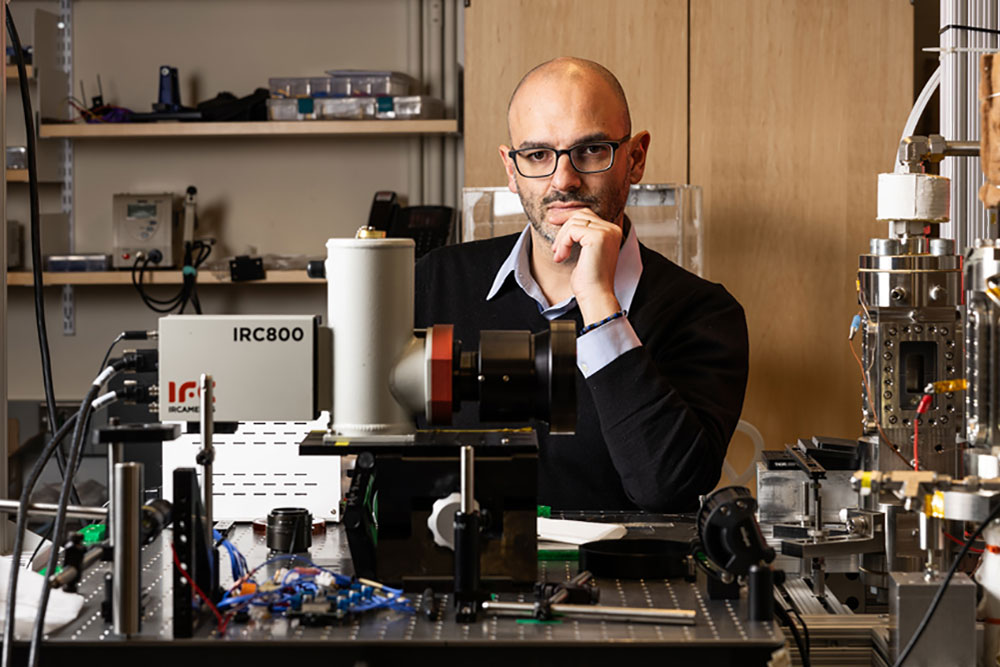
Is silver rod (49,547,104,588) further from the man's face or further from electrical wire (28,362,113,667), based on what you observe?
the man's face

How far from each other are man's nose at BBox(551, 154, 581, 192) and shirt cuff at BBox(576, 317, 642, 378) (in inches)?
14.1

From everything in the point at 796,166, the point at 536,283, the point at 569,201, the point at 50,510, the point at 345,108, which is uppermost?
the point at 345,108

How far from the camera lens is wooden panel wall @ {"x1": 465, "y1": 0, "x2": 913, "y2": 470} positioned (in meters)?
2.59

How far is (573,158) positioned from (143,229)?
1.75 metres

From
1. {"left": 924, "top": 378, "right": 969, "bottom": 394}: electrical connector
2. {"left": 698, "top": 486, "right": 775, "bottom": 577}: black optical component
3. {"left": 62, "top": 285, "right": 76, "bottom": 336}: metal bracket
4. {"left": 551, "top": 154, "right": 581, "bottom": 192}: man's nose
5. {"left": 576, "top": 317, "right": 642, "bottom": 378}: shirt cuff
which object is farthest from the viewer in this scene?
{"left": 62, "top": 285, "right": 76, "bottom": 336}: metal bracket

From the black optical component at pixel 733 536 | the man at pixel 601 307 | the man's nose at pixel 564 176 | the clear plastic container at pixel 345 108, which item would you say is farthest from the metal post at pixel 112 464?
the clear plastic container at pixel 345 108

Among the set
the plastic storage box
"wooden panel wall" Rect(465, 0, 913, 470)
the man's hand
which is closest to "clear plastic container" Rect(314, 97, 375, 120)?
"wooden panel wall" Rect(465, 0, 913, 470)

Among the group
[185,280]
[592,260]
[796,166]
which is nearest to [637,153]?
[592,260]

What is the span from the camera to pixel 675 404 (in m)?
1.48

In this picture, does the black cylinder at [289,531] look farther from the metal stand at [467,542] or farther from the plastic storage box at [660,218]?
the plastic storage box at [660,218]

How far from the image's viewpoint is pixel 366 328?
1.02m

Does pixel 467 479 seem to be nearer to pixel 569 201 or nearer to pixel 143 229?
pixel 569 201

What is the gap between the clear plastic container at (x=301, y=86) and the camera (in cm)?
297

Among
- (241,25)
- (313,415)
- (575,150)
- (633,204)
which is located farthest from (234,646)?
(241,25)
